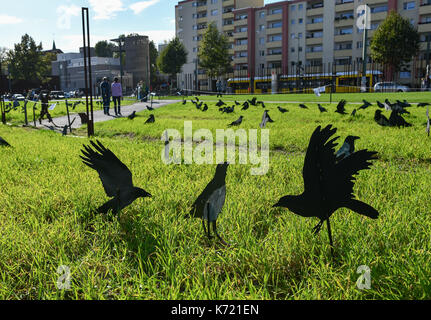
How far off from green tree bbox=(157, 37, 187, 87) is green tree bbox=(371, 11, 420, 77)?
116 ft

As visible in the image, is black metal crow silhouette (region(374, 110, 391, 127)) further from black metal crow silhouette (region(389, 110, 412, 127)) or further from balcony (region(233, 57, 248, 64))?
balcony (region(233, 57, 248, 64))

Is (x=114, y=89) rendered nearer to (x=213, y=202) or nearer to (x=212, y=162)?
(x=212, y=162)

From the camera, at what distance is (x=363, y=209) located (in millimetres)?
1694

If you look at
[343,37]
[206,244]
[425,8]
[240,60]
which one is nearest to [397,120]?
[206,244]

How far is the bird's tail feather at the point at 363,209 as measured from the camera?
1.66 meters

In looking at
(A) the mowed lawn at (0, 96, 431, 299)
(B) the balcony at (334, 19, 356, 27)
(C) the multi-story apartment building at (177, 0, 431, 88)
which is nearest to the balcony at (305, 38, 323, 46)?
(C) the multi-story apartment building at (177, 0, 431, 88)

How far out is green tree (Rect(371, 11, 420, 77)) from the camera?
140 ft

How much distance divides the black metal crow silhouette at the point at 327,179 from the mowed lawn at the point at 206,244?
0.29 m

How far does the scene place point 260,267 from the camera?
1866 millimetres

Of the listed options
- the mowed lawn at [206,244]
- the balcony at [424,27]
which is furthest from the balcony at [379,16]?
the mowed lawn at [206,244]

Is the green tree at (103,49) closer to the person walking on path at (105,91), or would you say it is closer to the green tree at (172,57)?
the green tree at (172,57)

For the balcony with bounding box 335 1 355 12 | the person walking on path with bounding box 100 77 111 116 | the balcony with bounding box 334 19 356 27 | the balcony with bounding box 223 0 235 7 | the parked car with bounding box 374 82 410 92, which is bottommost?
the person walking on path with bounding box 100 77 111 116

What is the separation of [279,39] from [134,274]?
64.1 meters
